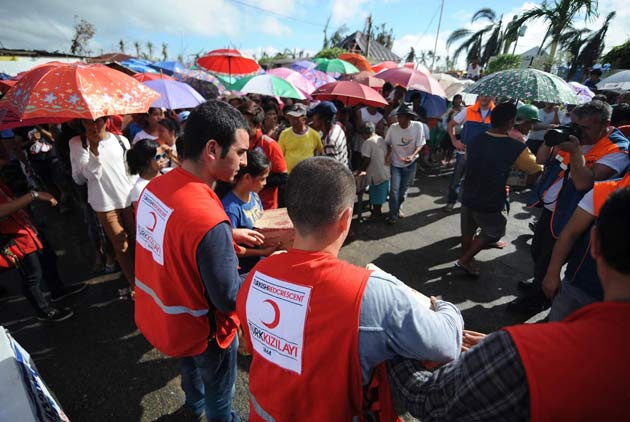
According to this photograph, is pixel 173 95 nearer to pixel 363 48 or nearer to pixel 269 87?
pixel 269 87

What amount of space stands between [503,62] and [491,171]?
2329 centimetres

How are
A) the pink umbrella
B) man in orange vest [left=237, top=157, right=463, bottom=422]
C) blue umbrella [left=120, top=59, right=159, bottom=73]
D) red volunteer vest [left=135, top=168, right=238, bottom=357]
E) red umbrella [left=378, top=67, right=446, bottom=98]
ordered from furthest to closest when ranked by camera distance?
blue umbrella [left=120, top=59, right=159, bottom=73], the pink umbrella, red umbrella [left=378, top=67, right=446, bottom=98], red volunteer vest [left=135, top=168, right=238, bottom=357], man in orange vest [left=237, top=157, right=463, bottom=422]

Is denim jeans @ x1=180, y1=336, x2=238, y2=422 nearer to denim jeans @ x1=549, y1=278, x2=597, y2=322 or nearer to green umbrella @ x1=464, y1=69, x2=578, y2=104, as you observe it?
denim jeans @ x1=549, y1=278, x2=597, y2=322

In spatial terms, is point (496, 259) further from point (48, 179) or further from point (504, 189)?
point (48, 179)

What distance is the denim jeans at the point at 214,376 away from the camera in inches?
68.9

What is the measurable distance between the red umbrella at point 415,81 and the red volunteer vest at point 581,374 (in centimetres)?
632

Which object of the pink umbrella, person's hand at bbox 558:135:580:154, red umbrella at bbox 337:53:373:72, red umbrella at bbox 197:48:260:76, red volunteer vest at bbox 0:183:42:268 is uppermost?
red umbrella at bbox 337:53:373:72

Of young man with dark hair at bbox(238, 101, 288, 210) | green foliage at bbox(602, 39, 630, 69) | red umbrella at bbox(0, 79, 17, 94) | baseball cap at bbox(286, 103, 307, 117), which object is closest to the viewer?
young man with dark hair at bbox(238, 101, 288, 210)

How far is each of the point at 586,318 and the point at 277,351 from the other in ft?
2.98

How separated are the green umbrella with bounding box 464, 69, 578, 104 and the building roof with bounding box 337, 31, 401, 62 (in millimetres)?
21772

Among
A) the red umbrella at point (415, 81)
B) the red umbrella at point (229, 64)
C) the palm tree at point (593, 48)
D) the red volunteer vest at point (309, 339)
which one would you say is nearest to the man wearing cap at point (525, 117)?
the red umbrella at point (415, 81)

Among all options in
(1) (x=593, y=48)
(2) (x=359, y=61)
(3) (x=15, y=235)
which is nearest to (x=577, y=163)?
(3) (x=15, y=235)

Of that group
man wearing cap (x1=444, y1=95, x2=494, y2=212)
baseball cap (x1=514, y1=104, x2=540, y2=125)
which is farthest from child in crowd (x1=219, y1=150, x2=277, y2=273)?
baseball cap (x1=514, y1=104, x2=540, y2=125)

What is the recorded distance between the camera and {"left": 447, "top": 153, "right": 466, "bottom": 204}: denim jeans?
5.60m
